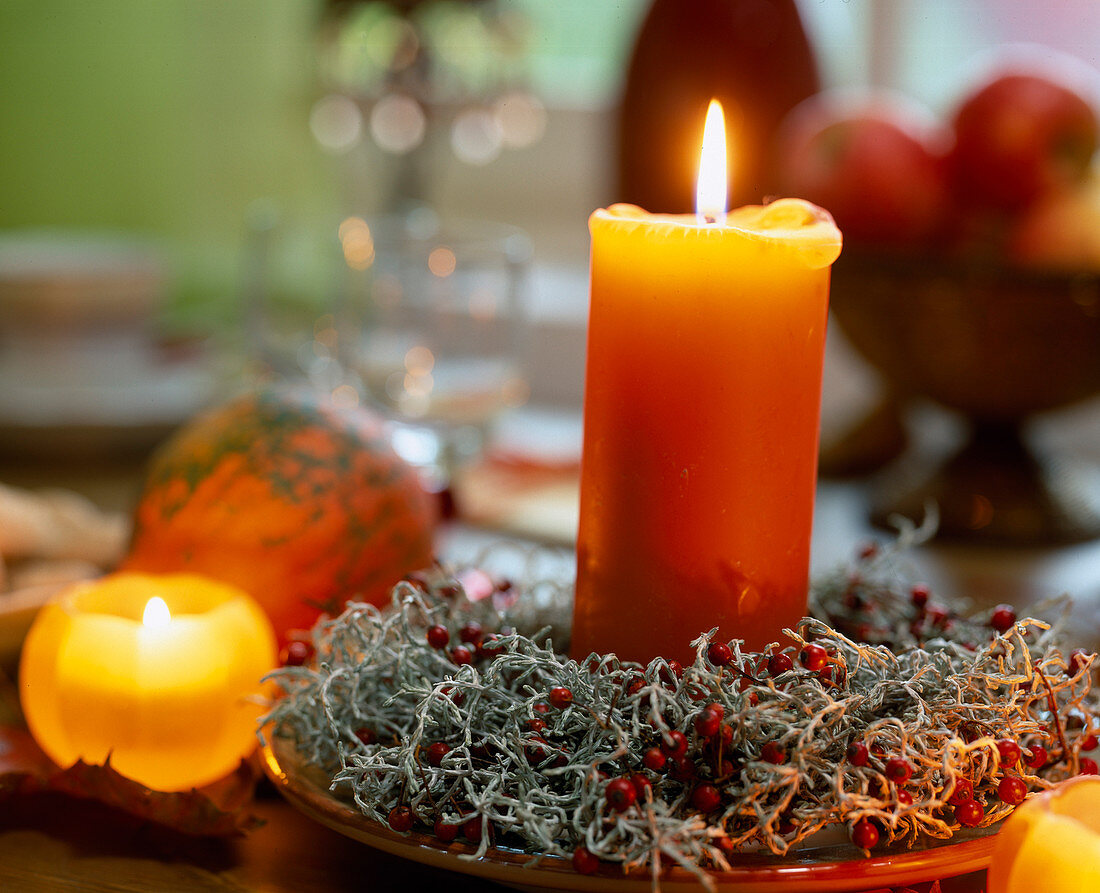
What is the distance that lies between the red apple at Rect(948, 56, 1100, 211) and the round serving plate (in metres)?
0.57

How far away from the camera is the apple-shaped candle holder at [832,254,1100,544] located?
0.70 meters

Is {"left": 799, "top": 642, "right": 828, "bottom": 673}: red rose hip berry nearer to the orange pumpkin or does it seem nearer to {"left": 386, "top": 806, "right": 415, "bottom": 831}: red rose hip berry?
{"left": 386, "top": 806, "right": 415, "bottom": 831}: red rose hip berry

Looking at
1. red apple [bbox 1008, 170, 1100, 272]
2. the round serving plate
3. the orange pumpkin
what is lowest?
the round serving plate

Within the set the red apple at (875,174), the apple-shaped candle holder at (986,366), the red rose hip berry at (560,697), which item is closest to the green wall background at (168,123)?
the red apple at (875,174)

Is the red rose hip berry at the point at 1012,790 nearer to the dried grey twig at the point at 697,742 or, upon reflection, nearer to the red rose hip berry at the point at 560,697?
the dried grey twig at the point at 697,742

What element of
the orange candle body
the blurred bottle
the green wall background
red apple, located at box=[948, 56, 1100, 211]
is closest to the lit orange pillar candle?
the orange candle body

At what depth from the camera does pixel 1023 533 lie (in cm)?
75

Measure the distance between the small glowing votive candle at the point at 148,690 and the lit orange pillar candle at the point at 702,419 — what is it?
13 centimetres

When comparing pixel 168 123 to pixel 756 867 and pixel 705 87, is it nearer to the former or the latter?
pixel 705 87

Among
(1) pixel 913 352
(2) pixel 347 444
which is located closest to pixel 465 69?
(1) pixel 913 352

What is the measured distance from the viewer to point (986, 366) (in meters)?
→ 0.73

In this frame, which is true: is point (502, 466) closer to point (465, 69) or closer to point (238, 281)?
point (465, 69)

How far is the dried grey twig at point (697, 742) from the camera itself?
0.99 feet

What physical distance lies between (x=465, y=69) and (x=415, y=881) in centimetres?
98
